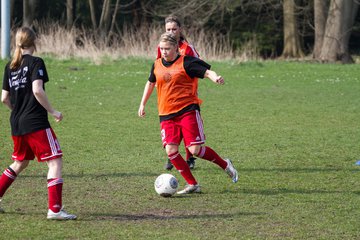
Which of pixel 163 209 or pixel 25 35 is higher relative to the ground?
pixel 25 35

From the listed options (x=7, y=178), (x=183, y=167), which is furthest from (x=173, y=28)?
(x=7, y=178)

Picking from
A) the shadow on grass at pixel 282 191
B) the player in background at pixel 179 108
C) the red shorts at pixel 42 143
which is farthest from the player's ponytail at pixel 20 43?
the shadow on grass at pixel 282 191

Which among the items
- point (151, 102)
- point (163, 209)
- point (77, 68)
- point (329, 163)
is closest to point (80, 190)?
point (163, 209)

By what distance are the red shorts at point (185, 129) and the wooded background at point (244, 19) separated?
21.0 m

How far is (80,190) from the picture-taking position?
25.3 feet

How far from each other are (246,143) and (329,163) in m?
1.77

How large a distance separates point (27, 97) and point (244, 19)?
33.5m

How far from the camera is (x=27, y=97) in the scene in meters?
6.36

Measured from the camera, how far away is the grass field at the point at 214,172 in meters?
6.27

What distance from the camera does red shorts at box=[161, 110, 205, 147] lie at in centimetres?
759

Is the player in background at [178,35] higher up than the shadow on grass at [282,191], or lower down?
higher up

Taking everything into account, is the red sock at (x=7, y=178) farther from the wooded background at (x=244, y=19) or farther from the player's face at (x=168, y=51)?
the wooded background at (x=244, y=19)

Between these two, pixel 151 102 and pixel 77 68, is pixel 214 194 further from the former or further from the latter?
pixel 77 68

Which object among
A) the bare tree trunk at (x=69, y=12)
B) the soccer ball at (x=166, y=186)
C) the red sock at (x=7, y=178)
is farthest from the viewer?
the bare tree trunk at (x=69, y=12)
